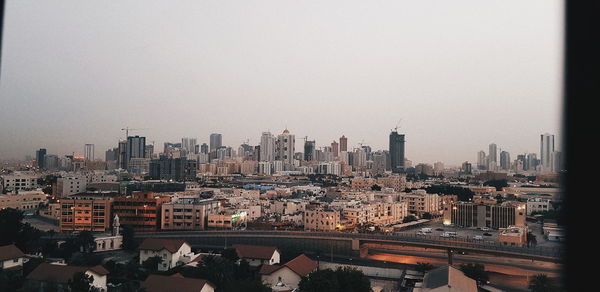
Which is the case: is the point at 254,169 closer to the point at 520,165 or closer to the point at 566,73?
the point at 520,165

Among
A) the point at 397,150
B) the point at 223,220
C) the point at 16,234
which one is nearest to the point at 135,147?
the point at 397,150

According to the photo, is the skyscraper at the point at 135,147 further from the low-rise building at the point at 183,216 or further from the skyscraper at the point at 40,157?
the low-rise building at the point at 183,216

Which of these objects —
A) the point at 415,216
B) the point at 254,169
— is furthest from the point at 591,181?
the point at 254,169

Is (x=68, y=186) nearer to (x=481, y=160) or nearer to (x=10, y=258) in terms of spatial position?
(x=10, y=258)

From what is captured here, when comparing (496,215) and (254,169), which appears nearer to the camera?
(496,215)

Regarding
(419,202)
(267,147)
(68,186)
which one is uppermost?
(267,147)

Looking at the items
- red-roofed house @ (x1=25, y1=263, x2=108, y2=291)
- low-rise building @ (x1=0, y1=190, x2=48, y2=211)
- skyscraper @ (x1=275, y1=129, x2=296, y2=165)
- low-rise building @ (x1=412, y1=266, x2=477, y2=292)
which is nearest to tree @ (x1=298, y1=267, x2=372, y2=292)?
low-rise building @ (x1=412, y1=266, x2=477, y2=292)
